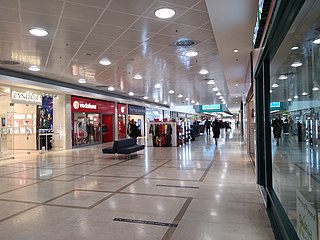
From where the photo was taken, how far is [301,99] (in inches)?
136

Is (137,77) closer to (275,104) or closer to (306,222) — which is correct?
(275,104)

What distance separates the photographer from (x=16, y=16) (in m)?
4.80

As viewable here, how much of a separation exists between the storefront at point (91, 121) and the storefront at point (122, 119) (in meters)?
0.96

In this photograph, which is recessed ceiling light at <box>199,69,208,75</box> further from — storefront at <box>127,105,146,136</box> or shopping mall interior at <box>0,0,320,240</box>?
storefront at <box>127,105,146,136</box>

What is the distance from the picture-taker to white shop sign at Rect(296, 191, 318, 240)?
75.9 inches

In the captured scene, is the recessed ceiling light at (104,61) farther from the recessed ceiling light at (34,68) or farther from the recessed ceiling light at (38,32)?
the recessed ceiling light at (38,32)

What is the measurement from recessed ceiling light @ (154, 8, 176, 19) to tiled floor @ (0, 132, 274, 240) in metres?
3.28

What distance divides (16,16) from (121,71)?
5395 millimetres

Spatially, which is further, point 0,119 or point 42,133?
point 42,133

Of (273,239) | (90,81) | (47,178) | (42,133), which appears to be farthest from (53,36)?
(42,133)

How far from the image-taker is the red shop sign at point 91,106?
15.4m

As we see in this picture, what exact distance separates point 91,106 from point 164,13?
13.1 metres

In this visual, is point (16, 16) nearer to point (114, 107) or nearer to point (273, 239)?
point (273, 239)

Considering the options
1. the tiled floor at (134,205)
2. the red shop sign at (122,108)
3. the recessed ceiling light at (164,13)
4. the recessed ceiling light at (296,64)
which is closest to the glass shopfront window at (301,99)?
the recessed ceiling light at (296,64)
